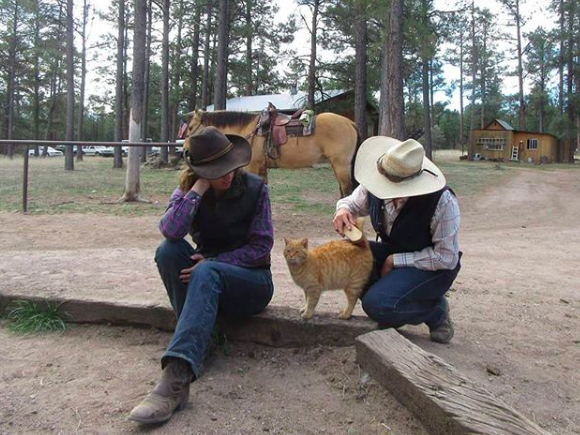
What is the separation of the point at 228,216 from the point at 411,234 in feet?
3.66

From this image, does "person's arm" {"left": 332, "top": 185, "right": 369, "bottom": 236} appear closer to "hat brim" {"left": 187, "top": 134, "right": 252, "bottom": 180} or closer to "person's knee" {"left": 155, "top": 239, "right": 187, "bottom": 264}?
"hat brim" {"left": 187, "top": 134, "right": 252, "bottom": 180}

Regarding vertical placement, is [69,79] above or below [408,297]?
above

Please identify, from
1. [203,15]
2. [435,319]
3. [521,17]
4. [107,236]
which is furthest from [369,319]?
[521,17]

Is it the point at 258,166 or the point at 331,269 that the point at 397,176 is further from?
the point at 258,166

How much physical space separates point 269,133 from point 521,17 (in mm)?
37732

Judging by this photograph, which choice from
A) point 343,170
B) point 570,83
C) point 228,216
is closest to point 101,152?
point 570,83

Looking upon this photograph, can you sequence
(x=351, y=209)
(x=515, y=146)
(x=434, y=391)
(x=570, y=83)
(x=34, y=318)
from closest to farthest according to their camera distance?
(x=434, y=391) → (x=351, y=209) → (x=34, y=318) → (x=570, y=83) → (x=515, y=146)

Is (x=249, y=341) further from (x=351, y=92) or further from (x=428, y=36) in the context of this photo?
(x=351, y=92)

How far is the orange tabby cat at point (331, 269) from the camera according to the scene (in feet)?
9.89

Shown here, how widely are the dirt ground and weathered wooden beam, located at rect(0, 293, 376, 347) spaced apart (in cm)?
8

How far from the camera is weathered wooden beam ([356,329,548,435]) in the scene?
73.5 inches

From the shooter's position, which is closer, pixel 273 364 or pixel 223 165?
pixel 223 165

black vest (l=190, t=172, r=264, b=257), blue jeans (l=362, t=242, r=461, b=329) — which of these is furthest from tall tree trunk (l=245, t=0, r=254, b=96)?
blue jeans (l=362, t=242, r=461, b=329)

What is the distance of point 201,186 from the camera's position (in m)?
2.74
